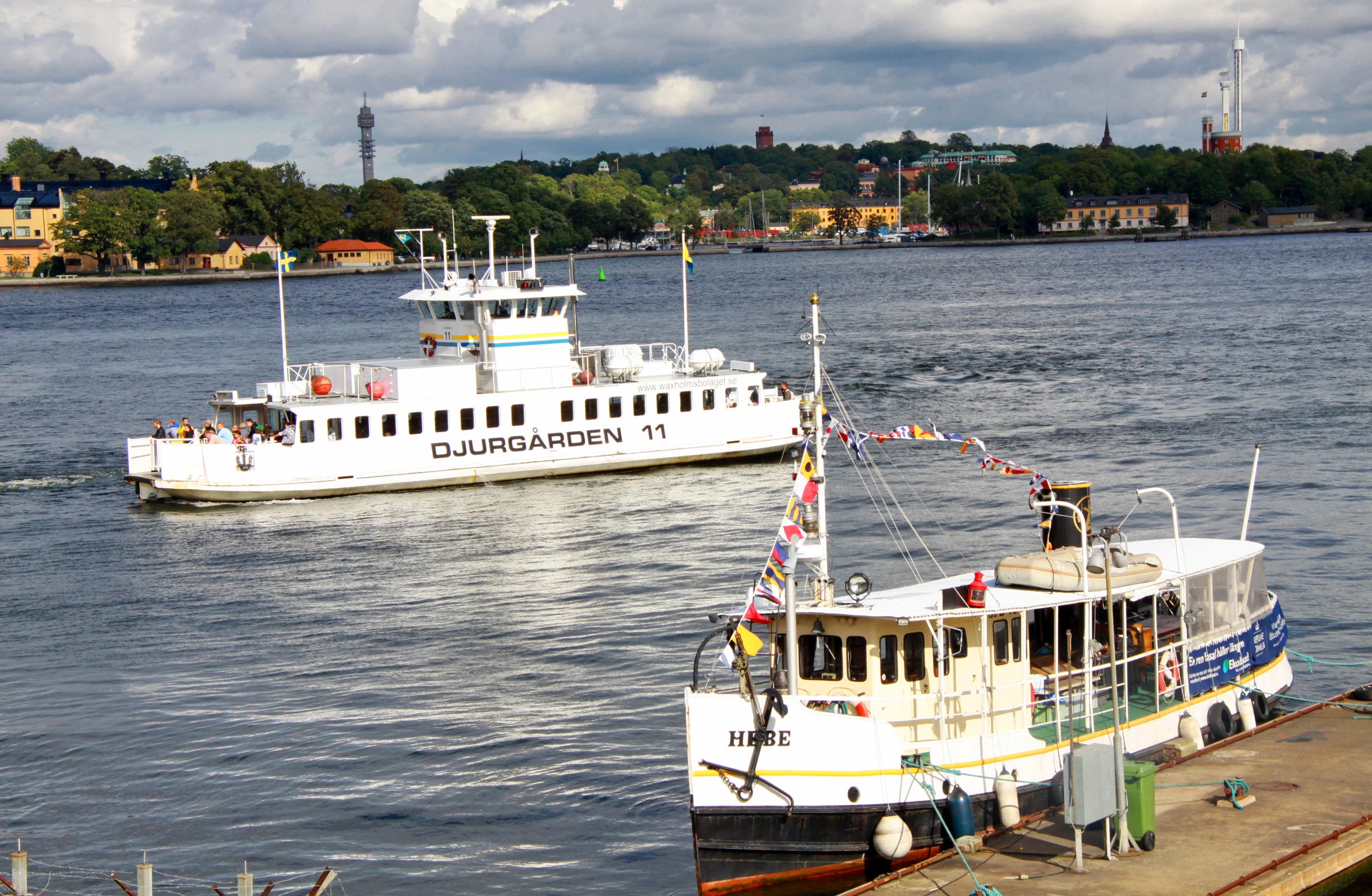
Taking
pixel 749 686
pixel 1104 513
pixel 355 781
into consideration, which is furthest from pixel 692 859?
pixel 1104 513

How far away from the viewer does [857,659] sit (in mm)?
17203

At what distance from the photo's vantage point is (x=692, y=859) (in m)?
18.1

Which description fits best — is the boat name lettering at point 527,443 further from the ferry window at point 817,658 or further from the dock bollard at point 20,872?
the dock bollard at point 20,872

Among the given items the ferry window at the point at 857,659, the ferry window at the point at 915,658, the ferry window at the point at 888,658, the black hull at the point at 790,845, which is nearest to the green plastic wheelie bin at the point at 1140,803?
the black hull at the point at 790,845

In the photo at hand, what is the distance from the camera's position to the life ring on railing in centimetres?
1872

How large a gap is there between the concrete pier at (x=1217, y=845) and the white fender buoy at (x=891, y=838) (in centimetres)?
76

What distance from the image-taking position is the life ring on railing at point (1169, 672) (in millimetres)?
18719

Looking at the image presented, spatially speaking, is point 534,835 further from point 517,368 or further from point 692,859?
point 517,368

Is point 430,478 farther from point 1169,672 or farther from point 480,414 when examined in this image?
point 1169,672

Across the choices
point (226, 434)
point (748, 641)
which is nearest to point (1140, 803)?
point (748, 641)

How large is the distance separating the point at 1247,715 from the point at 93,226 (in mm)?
190231

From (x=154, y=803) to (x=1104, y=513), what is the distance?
23384 millimetres

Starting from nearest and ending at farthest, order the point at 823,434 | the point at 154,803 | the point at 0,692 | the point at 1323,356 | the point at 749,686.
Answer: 1. the point at 749,686
2. the point at 823,434
3. the point at 154,803
4. the point at 0,692
5. the point at 1323,356

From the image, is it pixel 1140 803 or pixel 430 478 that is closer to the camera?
pixel 1140 803
